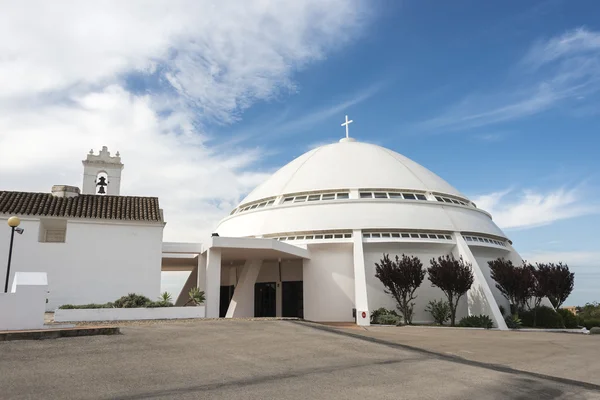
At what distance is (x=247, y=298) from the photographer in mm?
25531

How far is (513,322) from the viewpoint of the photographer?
73.7 ft

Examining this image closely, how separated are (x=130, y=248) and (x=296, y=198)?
12.0 m

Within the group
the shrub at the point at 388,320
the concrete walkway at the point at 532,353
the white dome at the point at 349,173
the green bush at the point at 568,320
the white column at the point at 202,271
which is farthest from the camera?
the white dome at the point at 349,173

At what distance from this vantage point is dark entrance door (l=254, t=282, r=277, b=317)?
26.9 m

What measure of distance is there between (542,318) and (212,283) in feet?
58.2

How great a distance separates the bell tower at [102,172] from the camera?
25.0 meters

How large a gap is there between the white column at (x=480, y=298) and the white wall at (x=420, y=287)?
1.08m

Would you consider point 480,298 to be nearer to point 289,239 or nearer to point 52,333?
point 289,239

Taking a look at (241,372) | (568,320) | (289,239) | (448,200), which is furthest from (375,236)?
(241,372)

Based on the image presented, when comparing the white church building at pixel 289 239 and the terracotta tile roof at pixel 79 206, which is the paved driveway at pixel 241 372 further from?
the terracotta tile roof at pixel 79 206

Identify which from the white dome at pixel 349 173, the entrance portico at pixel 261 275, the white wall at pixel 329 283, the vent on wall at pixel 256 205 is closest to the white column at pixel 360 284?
the white wall at pixel 329 283

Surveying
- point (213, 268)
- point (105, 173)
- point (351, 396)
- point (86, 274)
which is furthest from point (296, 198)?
point (351, 396)

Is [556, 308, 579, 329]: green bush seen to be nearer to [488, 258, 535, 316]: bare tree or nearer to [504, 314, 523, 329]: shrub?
[488, 258, 535, 316]: bare tree

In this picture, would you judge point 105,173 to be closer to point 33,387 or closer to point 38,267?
point 38,267
